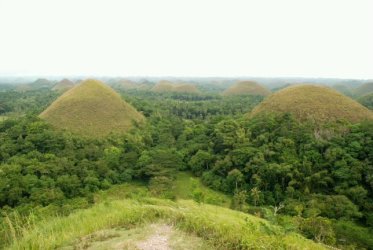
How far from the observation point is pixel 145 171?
1867 cm

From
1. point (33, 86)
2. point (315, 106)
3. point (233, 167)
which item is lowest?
point (33, 86)

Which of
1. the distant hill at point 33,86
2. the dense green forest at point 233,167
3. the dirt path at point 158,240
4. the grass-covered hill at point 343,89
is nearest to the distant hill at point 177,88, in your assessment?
the grass-covered hill at point 343,89

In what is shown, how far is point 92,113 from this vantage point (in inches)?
1081

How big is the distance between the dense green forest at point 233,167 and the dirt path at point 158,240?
6868mm

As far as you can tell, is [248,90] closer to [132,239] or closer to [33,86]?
[132,239]

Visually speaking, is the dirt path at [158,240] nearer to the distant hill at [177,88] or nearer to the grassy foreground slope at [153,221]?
the grassy foreground slope at [153,221]

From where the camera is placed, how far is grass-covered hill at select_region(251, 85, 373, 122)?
23594mm

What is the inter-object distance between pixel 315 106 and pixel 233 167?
10612 mm

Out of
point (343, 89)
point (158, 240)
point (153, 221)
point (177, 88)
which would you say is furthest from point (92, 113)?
point (343, 89)

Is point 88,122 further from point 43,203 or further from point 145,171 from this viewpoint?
point 43,203

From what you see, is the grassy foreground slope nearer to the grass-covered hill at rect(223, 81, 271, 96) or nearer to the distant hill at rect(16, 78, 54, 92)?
the grass-covered hill at rect(223, 81, 271, 96)

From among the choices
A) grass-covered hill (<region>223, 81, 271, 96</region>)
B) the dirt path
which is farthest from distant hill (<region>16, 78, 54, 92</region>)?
the dirt path

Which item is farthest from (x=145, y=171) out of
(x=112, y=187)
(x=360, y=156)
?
(x=360, y=156)

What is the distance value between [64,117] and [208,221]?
23.6 m
